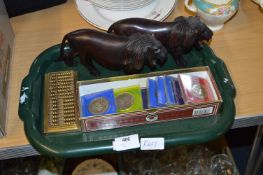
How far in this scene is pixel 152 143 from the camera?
29.4 inches

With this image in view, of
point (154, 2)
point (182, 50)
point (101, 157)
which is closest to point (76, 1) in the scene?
point (154, 2)

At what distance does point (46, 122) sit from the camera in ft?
2.54

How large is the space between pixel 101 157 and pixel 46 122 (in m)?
0.35

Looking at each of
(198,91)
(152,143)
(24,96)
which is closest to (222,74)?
(198,91)

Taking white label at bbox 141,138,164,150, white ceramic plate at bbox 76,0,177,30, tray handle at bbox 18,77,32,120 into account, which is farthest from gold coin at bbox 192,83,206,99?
tray handle at bbox 18,77,32,120

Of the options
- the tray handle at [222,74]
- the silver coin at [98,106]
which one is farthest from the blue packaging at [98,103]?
the tray handle at [222,74]

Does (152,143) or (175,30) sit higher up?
(175,30)

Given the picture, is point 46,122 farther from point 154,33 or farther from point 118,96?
point 154,33

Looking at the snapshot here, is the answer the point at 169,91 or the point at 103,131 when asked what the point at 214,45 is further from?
the point at 103,131

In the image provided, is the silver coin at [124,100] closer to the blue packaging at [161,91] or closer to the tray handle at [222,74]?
the blue packaging at [161,91]

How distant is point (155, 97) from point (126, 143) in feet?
0.34

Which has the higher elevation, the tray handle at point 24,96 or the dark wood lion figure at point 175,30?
the dark wood lion figure at point 175,30

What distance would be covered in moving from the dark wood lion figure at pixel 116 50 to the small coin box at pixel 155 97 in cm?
4

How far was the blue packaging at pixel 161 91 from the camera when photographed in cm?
76
